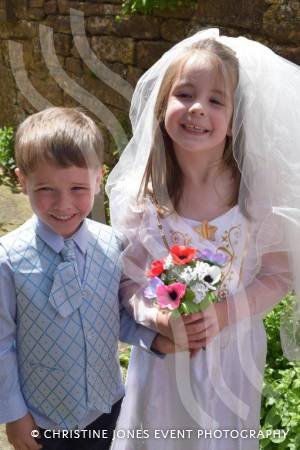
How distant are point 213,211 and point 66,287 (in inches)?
21.1

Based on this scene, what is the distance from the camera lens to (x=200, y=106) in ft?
5.24

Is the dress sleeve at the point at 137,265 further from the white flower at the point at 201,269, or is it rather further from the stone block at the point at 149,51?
the stone block at the point at 149,51

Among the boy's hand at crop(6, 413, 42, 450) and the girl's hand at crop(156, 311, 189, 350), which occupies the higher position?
the girl's hand at crop(156, 311, 189, 350)

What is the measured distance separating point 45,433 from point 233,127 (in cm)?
106

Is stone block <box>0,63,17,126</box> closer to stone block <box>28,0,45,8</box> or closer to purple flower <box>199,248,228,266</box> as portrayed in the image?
stone block <box>28,0,45,8</box>

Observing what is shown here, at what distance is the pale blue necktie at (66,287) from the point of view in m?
1.49

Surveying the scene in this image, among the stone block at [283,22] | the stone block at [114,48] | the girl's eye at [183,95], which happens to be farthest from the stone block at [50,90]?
the girl's eye at [183,95]

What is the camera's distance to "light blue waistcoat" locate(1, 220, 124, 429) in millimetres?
1499

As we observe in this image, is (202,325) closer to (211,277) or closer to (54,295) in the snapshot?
(211,277)

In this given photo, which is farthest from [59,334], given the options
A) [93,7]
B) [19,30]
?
[19,30]

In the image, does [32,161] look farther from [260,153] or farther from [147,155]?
[260,153]

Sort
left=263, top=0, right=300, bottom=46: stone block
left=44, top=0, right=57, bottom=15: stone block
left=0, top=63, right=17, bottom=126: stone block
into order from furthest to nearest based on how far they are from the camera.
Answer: left=0, top=63, right=17, bottom=126: stone block → left=44, top=0, right=57, bottom=15: stone block → left=263, top=0, right=300, bottom=46: stone block

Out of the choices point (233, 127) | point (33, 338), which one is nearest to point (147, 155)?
point (233, 127)

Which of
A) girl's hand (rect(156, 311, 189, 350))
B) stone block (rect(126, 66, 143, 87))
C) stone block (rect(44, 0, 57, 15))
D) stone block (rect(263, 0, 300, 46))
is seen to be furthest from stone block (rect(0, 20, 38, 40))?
girl's hand (rect(156, 311, 189, 350))
